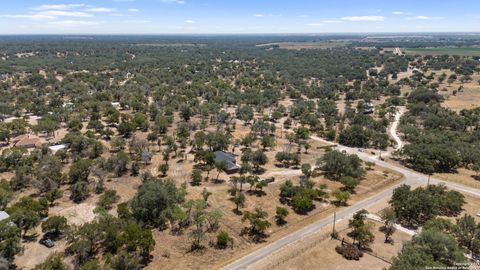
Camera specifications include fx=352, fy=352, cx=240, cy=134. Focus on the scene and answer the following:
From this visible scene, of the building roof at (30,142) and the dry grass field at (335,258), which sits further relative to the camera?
the building roof at (30,142)

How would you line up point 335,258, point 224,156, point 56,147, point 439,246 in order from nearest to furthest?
point 439,246
point 335,258
point 224,156
point 56,147

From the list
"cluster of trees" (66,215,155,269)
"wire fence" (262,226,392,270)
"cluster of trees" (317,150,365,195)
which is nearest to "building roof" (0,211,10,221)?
"cluster of trees" (66,215,155,269)

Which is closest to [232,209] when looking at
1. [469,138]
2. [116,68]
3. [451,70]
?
[469,138]

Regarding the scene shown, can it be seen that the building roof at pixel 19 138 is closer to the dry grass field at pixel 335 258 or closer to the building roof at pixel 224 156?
the building roof at pixel 224 156

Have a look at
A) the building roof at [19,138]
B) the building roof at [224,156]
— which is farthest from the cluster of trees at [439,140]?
the building roof at [19,138]

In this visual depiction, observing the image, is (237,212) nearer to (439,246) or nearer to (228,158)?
(228,158)

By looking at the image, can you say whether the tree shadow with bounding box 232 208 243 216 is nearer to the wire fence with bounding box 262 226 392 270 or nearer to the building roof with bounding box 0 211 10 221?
the wire fence with bounding box 262 226 392 270

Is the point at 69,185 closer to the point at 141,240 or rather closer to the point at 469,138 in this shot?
the point at 141,240

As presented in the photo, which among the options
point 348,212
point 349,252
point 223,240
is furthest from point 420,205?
point 223,240

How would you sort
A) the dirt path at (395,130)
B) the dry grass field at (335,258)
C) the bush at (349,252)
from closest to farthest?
the dry grass field at (335,258)
the bush at (349,252)
the dirt path at (395,130)

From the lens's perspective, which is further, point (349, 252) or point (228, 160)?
point (228, 160)

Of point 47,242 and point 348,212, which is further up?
point 47,242
